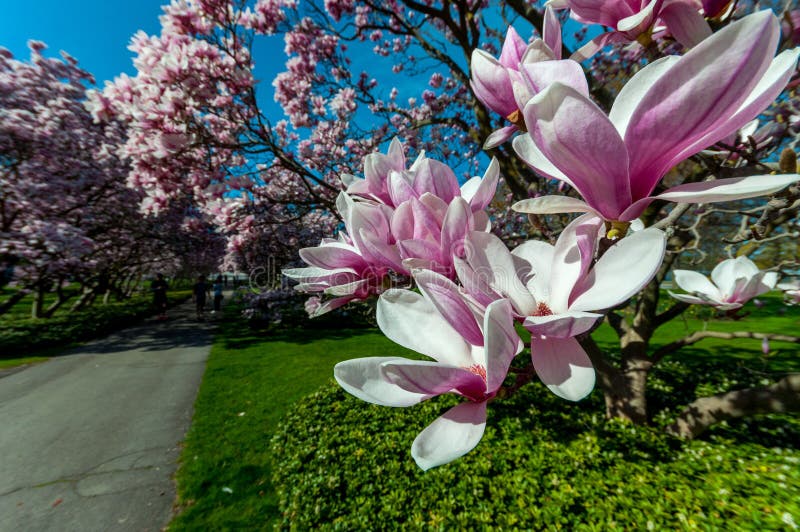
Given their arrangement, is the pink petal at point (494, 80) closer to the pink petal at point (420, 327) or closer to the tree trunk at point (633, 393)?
the pink petal at point (420, 327)

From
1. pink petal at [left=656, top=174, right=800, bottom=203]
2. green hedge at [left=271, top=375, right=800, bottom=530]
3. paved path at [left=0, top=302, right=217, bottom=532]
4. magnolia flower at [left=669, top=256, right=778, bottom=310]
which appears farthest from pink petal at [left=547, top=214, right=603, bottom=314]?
paved path at [left=0, top=302, right=217, bottom=532]

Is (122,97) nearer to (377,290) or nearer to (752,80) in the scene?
(377,290)

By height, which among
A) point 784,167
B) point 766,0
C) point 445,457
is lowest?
point 445,457

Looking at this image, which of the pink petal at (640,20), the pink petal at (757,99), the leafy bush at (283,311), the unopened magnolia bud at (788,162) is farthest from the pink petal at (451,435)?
the leafy bush at (283,311)

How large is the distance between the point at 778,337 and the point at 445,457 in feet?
11.0

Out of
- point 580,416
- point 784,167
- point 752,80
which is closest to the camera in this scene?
point 752,80

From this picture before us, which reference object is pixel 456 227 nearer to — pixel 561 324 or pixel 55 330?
pixel 561 324

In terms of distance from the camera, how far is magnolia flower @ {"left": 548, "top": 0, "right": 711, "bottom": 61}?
0.60m

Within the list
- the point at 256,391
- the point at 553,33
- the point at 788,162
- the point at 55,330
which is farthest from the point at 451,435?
the point at 55,330

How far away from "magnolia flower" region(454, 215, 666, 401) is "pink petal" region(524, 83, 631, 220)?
0.06 metres

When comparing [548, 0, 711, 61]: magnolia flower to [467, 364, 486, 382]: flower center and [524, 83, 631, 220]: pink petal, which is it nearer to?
[524, 83, 631, 220]: pink petal

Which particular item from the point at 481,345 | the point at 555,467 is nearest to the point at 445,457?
the point at 481,345

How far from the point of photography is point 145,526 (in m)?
2.97

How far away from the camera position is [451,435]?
0.50 m
